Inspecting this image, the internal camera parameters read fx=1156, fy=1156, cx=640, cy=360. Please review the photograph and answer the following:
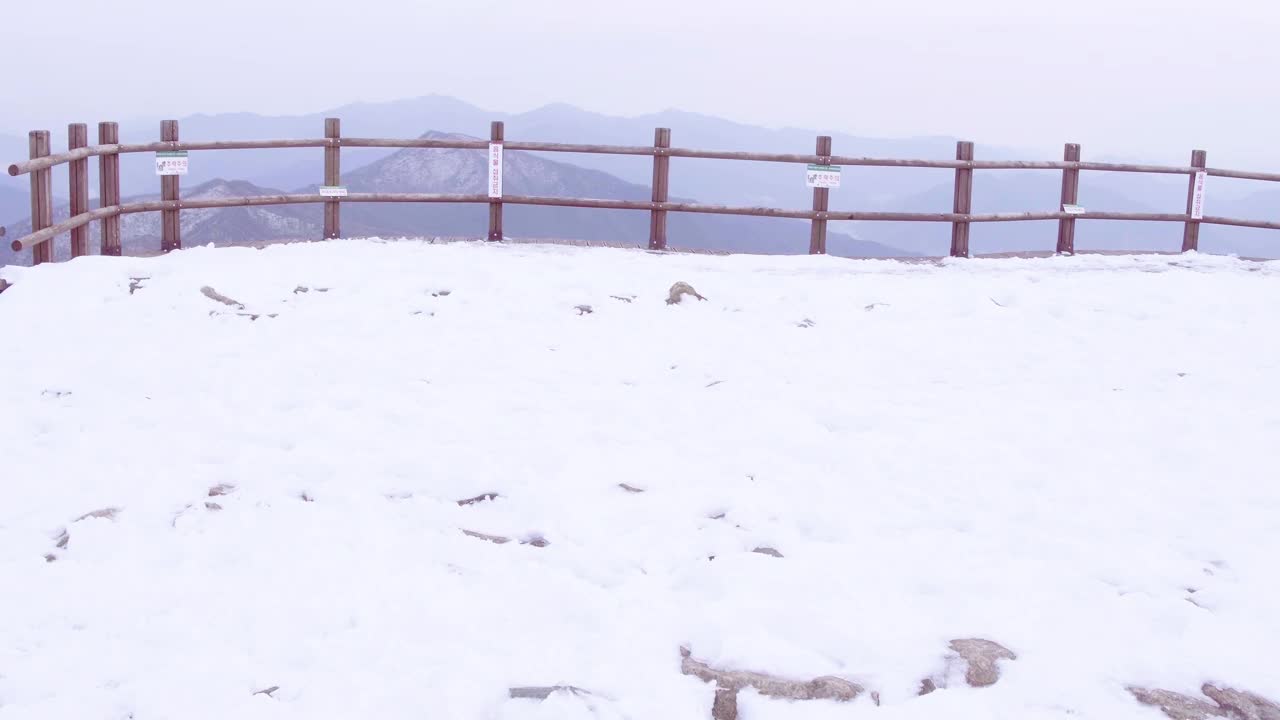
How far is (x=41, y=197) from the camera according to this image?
8.53 meters

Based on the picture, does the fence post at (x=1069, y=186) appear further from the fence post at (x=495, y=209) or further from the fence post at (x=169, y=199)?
the fence post at (x=169, y=199)

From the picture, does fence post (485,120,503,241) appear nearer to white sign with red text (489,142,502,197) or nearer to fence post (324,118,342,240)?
white sign with red text (489,142,502,197)

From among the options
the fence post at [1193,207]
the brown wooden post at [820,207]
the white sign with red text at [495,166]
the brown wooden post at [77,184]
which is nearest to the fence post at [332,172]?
the white sign with red text at [495,166]

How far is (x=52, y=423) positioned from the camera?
555 cm

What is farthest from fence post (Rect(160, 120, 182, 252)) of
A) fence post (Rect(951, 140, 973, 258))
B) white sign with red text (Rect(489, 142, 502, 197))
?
fence post (Rect(951, 140, 973, 258))

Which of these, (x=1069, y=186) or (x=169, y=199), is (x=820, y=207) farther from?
(x=169, y=199)

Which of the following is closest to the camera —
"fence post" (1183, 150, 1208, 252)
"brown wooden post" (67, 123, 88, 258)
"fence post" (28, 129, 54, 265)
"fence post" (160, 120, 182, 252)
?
"fence post" (28, 129, 54, 265)

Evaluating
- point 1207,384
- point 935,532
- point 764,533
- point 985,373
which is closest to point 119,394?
point 764,533

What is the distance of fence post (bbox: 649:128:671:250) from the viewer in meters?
13.0

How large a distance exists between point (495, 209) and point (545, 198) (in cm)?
59

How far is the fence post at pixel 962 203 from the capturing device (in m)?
13.4

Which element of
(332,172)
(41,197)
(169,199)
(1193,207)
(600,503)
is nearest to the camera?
(600,503)

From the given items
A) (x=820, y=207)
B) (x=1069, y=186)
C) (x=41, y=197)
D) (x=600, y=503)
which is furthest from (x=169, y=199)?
(x=1069, y=186)

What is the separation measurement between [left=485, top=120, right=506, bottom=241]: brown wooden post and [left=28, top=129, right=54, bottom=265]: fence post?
16.9ft
